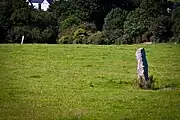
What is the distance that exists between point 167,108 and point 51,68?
11.2m

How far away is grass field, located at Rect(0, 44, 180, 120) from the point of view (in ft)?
54.2

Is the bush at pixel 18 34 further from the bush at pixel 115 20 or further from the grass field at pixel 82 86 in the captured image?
the grass field at pixel 82 86

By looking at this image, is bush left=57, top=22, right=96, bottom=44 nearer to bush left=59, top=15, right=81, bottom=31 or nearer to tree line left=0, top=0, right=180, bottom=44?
tree line left=0, top=0, right=180, bottom=44

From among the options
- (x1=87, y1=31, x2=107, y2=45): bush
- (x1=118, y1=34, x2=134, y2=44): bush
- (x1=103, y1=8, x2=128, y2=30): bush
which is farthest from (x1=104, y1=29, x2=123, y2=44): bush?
(x1=103, y1=8, x2=128, y2=30): bush

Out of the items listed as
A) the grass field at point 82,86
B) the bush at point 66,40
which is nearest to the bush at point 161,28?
the bush at point 66,40

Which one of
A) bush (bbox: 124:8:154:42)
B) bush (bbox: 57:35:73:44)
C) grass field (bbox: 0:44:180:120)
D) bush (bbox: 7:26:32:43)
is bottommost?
grass field (bbox: 0:44:180:120)

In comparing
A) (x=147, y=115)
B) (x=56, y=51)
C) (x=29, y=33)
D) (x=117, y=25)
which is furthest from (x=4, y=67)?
(x=117, y=25)

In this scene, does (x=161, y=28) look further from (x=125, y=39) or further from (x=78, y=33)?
(x=78, y=33)

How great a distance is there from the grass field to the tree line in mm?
28548

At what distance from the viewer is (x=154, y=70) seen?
28922 mm

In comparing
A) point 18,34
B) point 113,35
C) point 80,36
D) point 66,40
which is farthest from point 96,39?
point 18,34

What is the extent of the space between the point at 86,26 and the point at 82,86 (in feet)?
170

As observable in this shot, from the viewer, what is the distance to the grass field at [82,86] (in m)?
16.5

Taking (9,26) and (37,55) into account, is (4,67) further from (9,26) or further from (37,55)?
(9,26)
